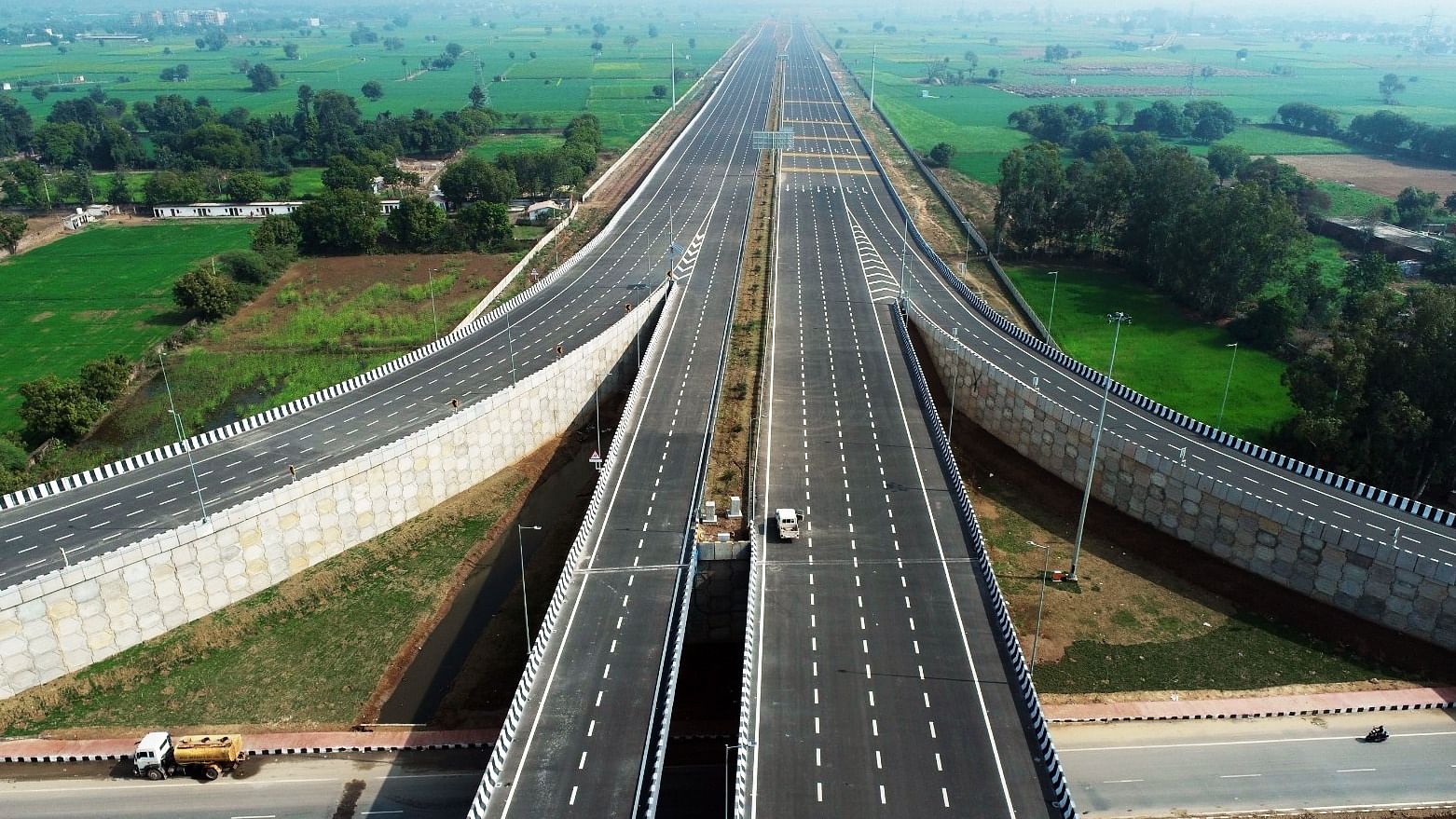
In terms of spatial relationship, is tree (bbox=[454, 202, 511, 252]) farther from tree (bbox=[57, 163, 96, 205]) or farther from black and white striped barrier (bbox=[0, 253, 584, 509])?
tree (bbox=[57, 163, 96, 205])

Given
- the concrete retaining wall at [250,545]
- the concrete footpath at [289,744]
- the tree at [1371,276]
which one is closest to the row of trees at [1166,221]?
the tree at [1371,276]

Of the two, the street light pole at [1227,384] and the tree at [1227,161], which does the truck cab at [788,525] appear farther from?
the tree at [1227,161]

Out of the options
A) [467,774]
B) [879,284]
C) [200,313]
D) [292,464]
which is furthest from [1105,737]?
[200,313]

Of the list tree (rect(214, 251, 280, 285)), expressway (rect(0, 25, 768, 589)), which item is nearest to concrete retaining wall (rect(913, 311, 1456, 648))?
expressway (rect(0, 25, 768, 589))

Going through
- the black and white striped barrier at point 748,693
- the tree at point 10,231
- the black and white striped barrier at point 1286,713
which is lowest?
the black and white striped barrier at point 1286,713

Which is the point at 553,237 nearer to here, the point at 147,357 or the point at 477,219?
the point at 477,219

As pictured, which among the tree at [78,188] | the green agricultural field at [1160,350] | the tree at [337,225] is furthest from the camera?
the tree at [78,188]

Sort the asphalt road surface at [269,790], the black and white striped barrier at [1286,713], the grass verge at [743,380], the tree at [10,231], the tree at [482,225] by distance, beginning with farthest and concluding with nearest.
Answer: the tree at [482,225]
the tree at [10,231]
the grass verge at [743,380]
the black and white striped barrier at [1286,713]
the asphalt road surface at [269,790]
